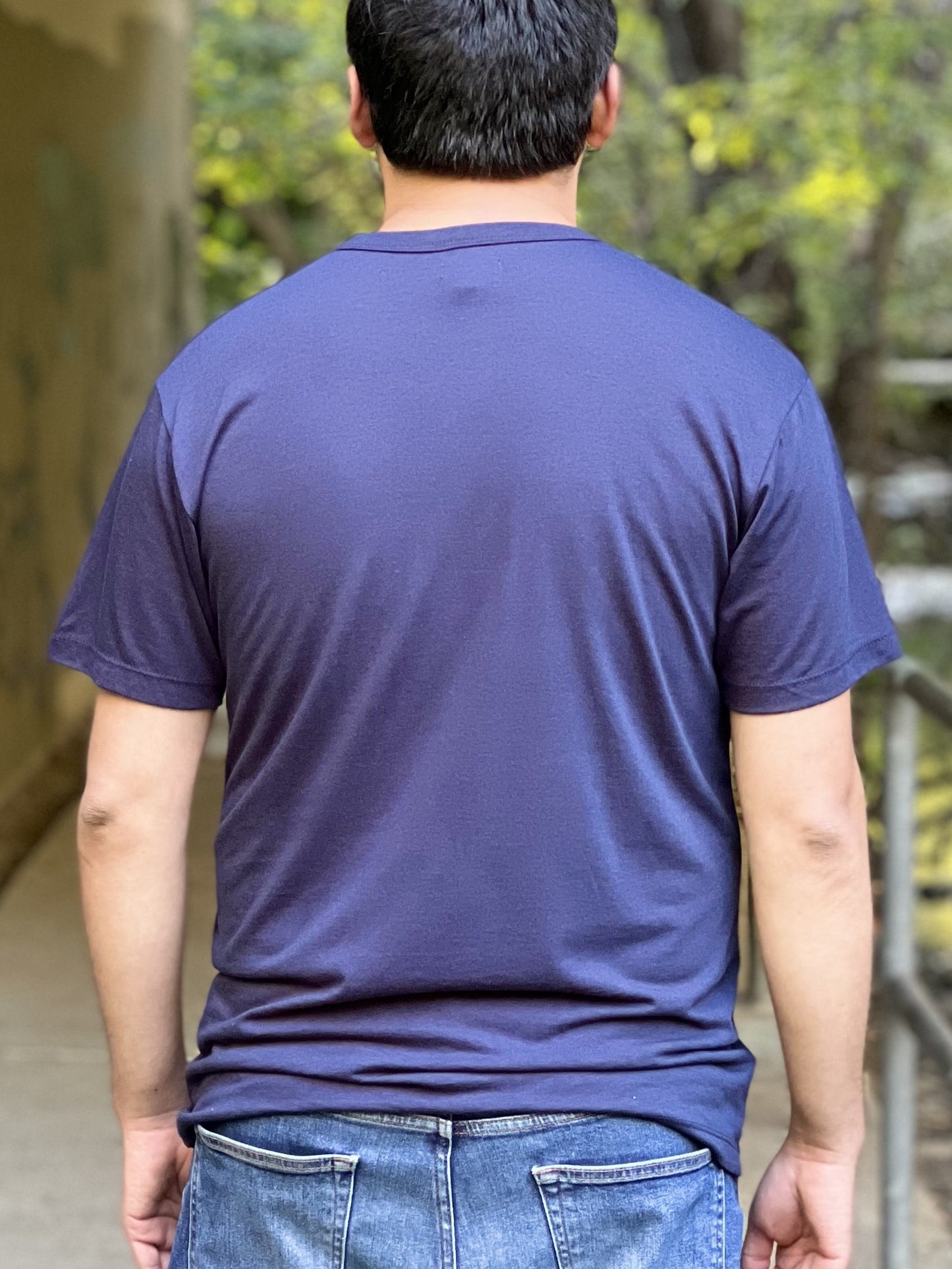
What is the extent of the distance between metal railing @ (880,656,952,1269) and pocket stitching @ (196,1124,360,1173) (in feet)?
6.08

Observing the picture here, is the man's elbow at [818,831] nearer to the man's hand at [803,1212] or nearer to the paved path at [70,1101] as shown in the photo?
the man's hand at [803,1212]

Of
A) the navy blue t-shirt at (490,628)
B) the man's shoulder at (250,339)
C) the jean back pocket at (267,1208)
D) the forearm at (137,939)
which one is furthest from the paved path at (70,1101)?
the man's shoulder at (250,339)

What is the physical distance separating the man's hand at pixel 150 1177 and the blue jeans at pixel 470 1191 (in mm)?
240

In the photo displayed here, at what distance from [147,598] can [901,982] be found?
2230mm

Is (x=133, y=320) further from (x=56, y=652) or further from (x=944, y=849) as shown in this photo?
(x=56, y=652)

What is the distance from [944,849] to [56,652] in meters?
7.21

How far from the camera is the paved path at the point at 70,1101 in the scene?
10.00 ft

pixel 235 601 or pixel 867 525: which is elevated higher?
pixel 235 601

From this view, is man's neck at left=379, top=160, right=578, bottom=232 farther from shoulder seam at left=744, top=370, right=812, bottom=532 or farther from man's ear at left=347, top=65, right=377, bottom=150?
shoulder seam at left=744, top=370, right=812, bottom=532

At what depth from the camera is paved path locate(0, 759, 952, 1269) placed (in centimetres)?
305

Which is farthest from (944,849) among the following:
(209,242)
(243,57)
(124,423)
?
(209,242)

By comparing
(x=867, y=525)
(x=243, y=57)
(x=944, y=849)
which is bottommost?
(x=944, y=849)

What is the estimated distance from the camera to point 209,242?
1477 centimetres

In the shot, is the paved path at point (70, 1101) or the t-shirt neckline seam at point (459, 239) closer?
the t-shirt neckline seam at point (459, 239)
